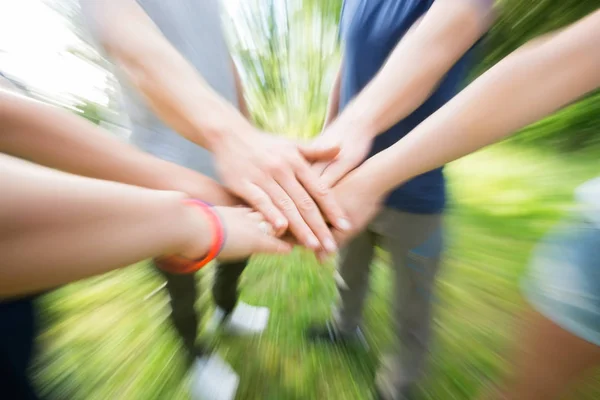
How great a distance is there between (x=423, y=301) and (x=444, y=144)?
0.39 metres

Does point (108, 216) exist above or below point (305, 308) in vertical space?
above

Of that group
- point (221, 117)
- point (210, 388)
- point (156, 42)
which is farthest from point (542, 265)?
point (210, 388)

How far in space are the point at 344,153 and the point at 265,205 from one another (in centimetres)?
17

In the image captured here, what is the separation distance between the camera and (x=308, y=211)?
626 millimetres

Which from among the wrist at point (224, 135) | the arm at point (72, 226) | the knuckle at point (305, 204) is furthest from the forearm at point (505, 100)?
the arm at point (72, 226)

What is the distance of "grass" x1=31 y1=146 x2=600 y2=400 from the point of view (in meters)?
1.00

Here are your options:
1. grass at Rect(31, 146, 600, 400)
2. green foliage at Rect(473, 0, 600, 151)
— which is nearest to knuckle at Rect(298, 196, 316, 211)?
grass at Rect(31, 146, 600, 400)

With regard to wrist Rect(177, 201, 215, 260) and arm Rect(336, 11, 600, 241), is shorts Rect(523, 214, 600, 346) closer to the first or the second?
arm Rect(336, 11, 600, 241)

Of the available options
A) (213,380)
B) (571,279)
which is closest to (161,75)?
(571,279)

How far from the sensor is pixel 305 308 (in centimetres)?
132

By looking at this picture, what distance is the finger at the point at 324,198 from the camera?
63 cm

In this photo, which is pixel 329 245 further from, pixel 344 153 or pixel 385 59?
pixel 385 59

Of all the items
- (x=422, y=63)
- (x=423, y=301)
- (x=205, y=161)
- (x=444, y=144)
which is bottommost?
(x=423, y=301)

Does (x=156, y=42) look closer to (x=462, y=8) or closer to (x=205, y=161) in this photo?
(x=205, y=161)
